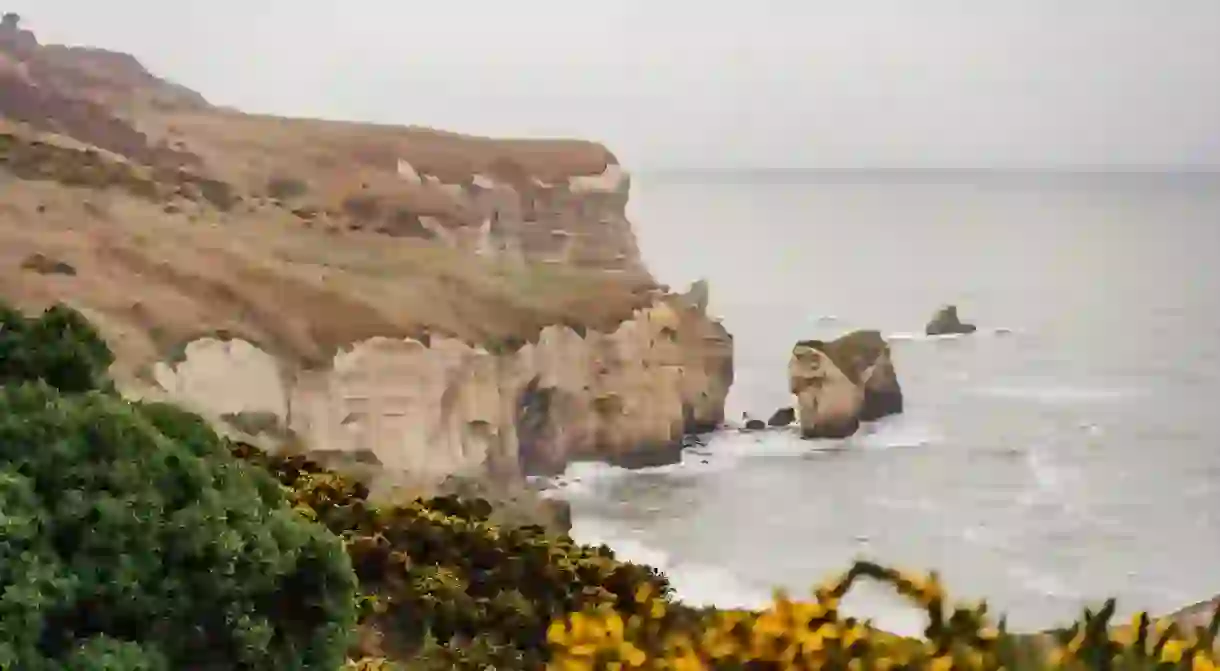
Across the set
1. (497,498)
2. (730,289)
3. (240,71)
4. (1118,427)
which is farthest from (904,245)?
(240,71)

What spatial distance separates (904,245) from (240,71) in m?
1.13

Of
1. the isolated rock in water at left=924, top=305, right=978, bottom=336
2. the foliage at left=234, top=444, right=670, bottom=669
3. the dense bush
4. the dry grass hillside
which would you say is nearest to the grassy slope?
the dry grass hillside

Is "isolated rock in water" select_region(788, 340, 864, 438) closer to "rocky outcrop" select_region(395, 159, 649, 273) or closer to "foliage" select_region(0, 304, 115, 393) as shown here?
"rocky outcrop" select_region(395, 159, 649, 273)

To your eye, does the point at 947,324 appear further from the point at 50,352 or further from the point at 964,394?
the point at 50,352

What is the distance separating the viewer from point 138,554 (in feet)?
3.40

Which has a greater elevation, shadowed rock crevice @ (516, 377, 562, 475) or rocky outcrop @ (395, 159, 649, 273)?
rocky outcrop @ (395, 159, 649, 273)

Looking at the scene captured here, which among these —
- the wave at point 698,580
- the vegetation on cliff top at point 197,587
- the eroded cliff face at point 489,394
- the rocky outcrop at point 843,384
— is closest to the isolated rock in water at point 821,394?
the rocky outcrop at point 843,384

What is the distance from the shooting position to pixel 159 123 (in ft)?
6.38

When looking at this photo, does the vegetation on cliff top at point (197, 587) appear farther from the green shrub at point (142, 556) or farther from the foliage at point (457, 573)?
the foliage at point (457, 573)

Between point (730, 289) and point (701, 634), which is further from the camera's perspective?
point (730, 289)

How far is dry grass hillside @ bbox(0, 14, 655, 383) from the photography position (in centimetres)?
182

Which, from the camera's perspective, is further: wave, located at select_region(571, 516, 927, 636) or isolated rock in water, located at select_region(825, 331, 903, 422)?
isolated rock in water, located at select_region(825, 331, 903, 422)

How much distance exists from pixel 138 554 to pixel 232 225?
0.95 metres

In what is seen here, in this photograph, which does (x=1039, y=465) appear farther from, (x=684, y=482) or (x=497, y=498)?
(x=497, y=498)
